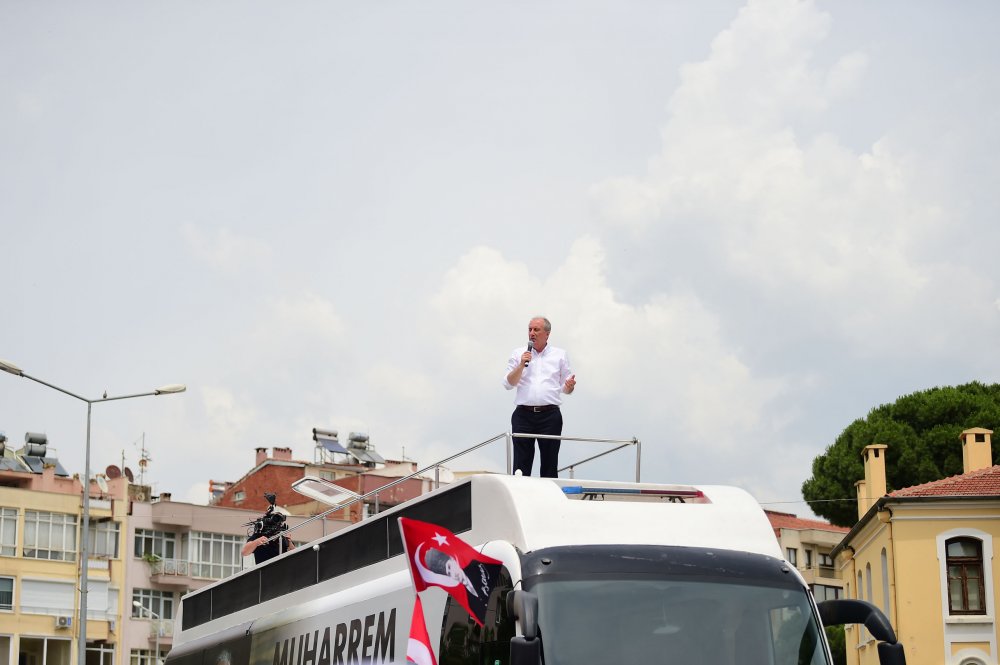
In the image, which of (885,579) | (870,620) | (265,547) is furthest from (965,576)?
(870,620)

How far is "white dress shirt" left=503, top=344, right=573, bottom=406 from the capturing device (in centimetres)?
1245

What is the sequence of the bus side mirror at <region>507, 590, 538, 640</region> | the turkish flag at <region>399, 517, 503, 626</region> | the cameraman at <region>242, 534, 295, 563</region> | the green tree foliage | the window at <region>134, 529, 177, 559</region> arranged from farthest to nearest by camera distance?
the window at <region>134, 529, 177, 559</region> → the green tree foliage → the cameraman at <region>242, 534, 295, 563</region> → the turkish flag at <region>399, 517, 503, 626</region> → the bus side mirror at <region>507, 590, 538, 640</region>

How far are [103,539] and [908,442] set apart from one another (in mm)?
35444

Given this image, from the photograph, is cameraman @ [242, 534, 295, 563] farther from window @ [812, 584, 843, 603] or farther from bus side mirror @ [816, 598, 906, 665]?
window @ [812, 584, 843, 603]

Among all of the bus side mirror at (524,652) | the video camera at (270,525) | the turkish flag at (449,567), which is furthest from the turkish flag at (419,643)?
the video camera at (270,525)

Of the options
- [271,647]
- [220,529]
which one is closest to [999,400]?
[220,529]

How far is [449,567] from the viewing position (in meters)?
9.27

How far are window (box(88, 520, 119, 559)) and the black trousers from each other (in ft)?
190

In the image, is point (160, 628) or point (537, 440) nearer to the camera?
point (537, 440)

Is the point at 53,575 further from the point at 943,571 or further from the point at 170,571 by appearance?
the point at 943,571

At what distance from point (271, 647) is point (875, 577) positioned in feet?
115

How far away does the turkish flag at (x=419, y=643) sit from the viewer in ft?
31.7

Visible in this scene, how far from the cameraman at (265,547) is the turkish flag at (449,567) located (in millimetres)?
5418

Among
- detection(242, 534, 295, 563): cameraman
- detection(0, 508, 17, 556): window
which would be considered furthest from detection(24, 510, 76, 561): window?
detection(242, 534, 295, 563): cameraman
